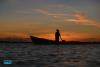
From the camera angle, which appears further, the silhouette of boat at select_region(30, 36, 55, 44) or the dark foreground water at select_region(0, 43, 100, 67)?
the silhouette of boat at select_region(30, 36, 55, 44)

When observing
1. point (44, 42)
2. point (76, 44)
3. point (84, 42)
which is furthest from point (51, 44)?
point (84, 42)

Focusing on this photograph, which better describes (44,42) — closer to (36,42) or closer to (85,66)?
(36,42)

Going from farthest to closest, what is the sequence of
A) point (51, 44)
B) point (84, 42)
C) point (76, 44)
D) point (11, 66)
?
point (84, 42)
point (76, 44)
point (51, 44)
point (11, 66)

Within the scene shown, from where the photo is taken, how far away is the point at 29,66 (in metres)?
26.1

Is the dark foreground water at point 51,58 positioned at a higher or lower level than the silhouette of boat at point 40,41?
lower

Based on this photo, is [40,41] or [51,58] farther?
[40,41]

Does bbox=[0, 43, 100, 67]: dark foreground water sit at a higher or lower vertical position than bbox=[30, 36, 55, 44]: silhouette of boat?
lower

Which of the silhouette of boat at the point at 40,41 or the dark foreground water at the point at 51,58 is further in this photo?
the silhouette of boat at the point at 40,41

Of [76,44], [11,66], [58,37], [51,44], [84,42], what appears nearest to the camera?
[11,66]

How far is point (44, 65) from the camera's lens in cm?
2664

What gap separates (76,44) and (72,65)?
167ft

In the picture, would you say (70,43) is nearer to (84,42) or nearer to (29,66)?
(84,42)

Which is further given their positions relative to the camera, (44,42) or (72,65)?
(44,42)

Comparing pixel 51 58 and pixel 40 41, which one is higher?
pixel 40 41
